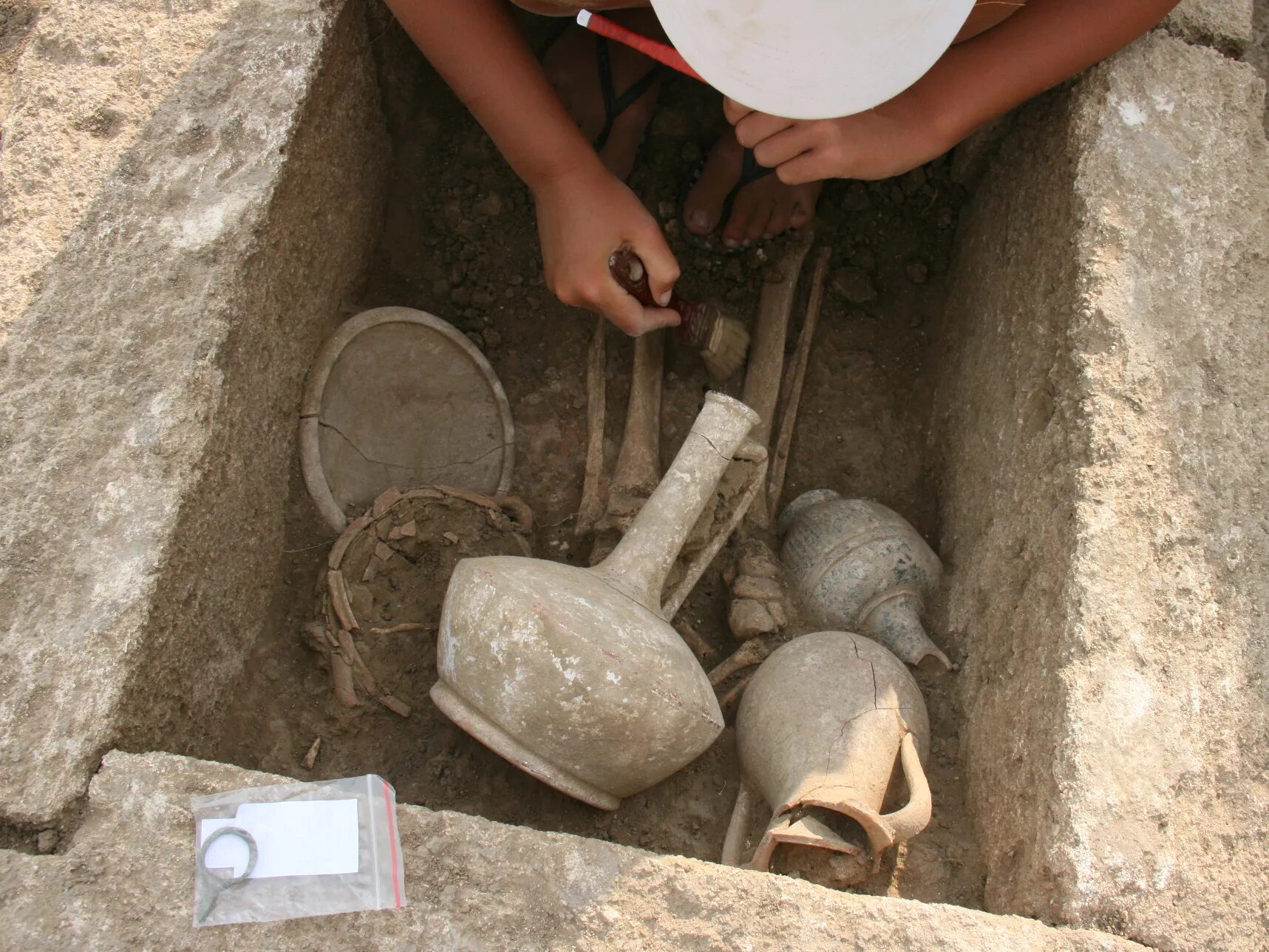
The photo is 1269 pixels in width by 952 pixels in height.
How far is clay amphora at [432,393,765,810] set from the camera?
4.45 ft

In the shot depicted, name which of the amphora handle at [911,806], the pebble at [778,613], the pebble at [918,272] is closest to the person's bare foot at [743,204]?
the pebble at [918,272]

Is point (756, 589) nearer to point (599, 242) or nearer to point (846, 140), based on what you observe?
point (599, 242)

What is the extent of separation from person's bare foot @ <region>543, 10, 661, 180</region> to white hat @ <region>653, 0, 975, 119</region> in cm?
92

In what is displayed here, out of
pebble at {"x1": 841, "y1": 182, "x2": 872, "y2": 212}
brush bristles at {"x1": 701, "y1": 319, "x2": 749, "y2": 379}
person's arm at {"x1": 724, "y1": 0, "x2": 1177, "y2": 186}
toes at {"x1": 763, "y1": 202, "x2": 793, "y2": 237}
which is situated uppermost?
person's arm at {"x1": 724, "y1": 0, "x2": 1177, "y2": 186}

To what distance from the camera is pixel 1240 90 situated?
6.09 feet

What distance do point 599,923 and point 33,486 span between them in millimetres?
913

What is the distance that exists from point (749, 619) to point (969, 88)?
3.15 ft

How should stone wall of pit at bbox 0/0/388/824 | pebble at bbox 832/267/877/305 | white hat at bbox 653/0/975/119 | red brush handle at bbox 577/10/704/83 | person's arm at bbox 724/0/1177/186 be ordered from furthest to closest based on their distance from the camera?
1. pebble at bbox 832/267/877/305
2. person's arm at bbox 724/0/1177/186
3. red brush handle at bbox 577/10/704/83
4. stone wall of pit at bbox 0/0/388/824
5. white hat at bbox 653/0/975/119

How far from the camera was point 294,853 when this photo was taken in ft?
3.85

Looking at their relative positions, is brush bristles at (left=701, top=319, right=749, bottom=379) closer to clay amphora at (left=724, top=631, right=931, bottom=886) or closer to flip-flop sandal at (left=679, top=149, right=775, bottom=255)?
flip-flop sandal at (left=679, top=149, right=775, bottom=255)

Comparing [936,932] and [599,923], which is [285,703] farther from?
[936,932]

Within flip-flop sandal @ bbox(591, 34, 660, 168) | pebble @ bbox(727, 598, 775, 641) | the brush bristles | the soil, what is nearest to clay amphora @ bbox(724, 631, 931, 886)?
pebble @ bbox(727, 598, 775, 641)

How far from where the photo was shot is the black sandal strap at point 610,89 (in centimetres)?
214

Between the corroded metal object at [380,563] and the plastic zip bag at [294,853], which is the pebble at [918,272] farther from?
the plastic zip bag at [294,853]
